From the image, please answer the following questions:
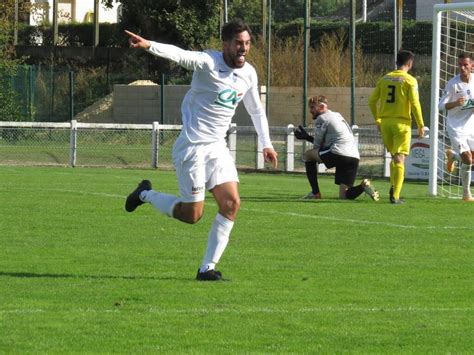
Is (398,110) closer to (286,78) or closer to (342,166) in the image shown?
(342,166)

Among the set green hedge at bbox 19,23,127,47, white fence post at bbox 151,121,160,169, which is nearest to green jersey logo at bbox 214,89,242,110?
white fence post at bbox 151,121,160,169

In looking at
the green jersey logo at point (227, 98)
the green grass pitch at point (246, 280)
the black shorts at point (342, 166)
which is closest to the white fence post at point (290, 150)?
the black shorts at point (342, 166)

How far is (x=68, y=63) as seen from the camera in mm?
53156

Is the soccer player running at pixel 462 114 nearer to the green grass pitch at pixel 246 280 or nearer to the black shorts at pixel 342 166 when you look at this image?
the green grass pitch at pixel 246 280

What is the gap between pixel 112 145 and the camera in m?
32.0

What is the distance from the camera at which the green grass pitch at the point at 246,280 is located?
25.1ft

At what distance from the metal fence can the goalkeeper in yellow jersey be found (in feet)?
38.3

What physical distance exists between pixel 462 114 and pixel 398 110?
1485mm

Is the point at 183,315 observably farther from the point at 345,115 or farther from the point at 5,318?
Result: the point at 345,115

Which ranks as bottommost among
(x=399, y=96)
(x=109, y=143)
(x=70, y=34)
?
(x=109, y=143)

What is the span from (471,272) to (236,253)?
2.37 metres

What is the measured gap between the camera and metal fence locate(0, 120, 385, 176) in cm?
3050

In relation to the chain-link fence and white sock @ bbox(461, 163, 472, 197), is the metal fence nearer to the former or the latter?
the chain-link fence

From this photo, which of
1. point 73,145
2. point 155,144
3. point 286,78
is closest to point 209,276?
point 155,144
